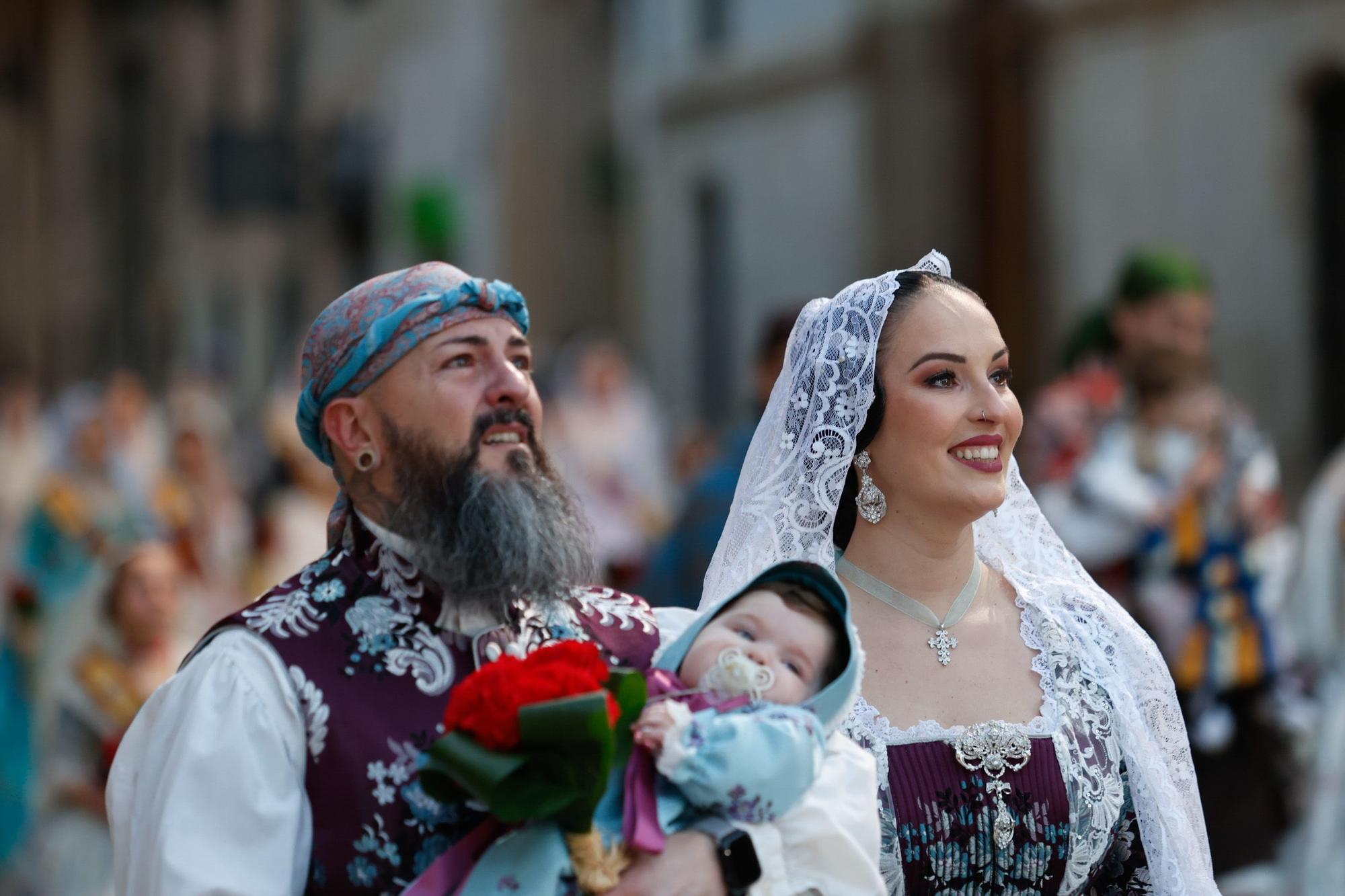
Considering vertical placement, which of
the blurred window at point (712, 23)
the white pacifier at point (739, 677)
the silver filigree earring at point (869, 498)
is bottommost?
the white pacifier at point (739, 677)

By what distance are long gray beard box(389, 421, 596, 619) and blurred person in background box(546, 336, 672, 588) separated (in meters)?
7.88

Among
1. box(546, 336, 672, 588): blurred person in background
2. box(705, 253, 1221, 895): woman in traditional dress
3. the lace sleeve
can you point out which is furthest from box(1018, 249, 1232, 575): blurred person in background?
box(546, 336, 672, 588): blurred person in background

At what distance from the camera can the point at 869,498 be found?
132 inches

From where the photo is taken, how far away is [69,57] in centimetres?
2778

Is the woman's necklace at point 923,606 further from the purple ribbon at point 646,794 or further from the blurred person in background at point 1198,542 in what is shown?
the blurred person in background at point 1198,542

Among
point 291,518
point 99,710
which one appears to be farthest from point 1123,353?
point 291,518

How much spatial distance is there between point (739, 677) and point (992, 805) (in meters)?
0.72

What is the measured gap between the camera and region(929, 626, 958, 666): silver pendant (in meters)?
3.26

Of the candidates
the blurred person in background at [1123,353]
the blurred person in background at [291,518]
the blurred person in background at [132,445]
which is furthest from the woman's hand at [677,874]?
the blurred person in background at [132,445]

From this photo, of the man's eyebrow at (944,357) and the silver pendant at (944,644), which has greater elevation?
the man's eyebrow at (944,357)

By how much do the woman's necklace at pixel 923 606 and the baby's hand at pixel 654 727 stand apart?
31.5 inches

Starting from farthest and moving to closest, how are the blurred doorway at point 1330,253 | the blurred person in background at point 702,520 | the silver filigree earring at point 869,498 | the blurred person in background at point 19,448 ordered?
1. the blurred person in background at point 19,448
2. the blurred doorway at point 1330,253
3. the blurred person in background at point 702,520
4. the silver filigree earring at point 869,498

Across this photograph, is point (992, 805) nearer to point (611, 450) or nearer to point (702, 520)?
point (702, 520)

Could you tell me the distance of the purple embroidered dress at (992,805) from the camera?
3.10 m
